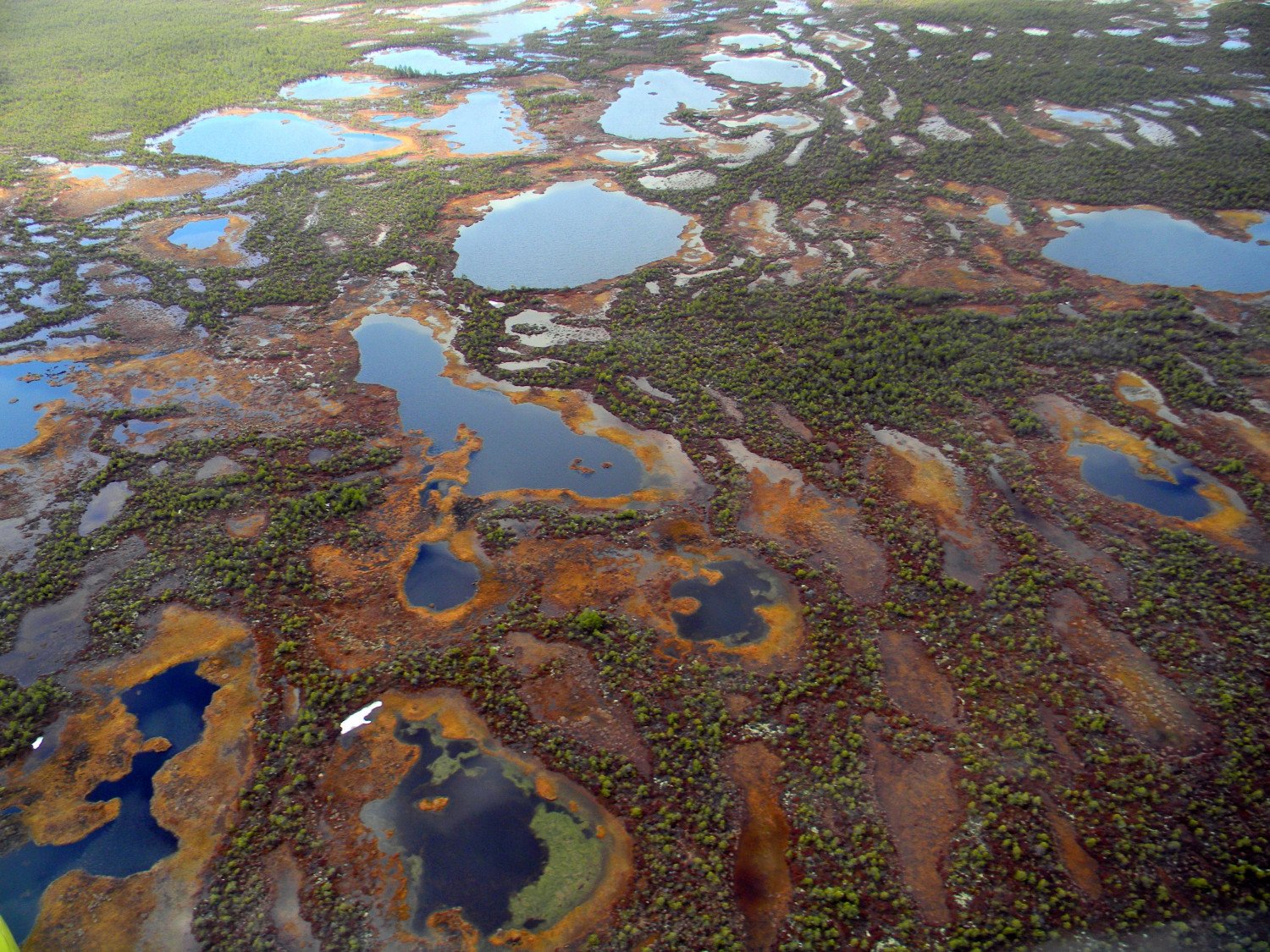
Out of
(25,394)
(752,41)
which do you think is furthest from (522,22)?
(25,394)

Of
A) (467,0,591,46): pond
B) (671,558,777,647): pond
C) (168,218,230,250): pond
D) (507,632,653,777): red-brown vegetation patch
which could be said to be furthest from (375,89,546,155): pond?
(507,632,653,777): red-brown vegetation patch

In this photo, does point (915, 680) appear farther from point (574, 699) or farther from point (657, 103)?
point (657, 103)

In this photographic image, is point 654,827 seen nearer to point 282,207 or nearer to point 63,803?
point 63,803

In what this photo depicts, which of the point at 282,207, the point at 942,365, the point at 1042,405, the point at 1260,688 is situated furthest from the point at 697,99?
the point at 1260,688

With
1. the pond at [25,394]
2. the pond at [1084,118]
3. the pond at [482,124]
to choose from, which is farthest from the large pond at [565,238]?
the pond at [1084,118]

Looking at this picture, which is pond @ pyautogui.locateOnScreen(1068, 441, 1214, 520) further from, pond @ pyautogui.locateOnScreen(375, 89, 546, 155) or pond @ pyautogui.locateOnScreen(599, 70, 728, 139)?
pond @ pyautogui.locateOnScreen(375, 89, 546, 155)

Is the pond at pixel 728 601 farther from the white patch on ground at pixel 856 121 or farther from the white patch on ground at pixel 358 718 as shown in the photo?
the white patch on ground at pixel 856 121
